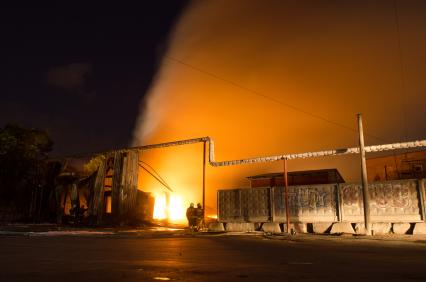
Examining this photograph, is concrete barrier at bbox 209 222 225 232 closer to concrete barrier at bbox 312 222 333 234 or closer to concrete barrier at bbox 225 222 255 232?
concrete barrier at bbox 225 222 255 232

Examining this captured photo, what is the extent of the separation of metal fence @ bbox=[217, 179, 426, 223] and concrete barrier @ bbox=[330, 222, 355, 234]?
0.24 m

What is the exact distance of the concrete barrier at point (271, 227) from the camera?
19.0 meters

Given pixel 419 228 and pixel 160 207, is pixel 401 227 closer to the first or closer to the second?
pixel 419 228

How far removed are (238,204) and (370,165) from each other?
2897 cm

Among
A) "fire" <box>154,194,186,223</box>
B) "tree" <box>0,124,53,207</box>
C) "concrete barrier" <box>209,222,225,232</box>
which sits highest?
"tree" <box>0,124,53,207</box>

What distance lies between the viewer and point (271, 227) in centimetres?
Answer: 1919

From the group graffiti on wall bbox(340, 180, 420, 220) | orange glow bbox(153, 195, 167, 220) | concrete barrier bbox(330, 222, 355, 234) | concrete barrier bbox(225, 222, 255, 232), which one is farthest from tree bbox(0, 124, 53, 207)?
graffiti on wall bbox(340, 180, 420, 220)

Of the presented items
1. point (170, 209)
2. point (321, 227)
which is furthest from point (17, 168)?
point (321, 227)

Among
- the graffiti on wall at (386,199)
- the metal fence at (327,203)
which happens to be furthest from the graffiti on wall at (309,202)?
the graffiti on wall at (386,199)

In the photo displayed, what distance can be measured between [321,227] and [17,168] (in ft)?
93.6

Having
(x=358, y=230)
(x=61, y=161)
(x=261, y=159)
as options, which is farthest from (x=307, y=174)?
(x=61, y=161)

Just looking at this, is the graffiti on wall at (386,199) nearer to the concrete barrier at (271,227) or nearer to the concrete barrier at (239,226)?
the concrete barrier at (271,227)

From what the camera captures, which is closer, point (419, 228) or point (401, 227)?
point (419, 228)

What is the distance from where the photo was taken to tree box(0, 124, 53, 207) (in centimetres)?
3300
